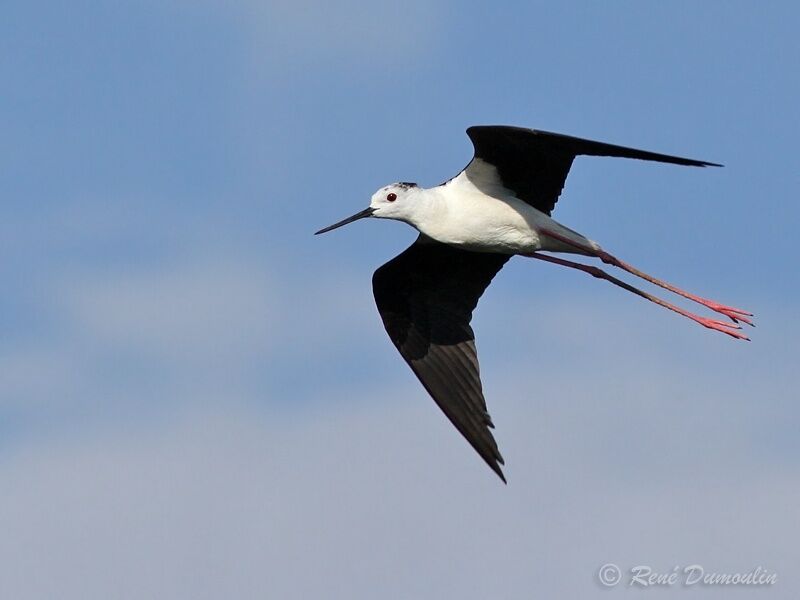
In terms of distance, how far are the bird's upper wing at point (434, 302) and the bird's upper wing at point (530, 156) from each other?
4.27 feet

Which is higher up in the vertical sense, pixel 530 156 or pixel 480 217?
pixel 530 156

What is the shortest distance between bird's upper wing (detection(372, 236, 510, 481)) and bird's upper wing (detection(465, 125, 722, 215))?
1.30 metres

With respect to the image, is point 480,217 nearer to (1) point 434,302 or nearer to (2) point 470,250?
(2) point 470,250

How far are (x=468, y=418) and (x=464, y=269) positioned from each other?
1.95m

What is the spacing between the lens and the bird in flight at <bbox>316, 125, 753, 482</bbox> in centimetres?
1555

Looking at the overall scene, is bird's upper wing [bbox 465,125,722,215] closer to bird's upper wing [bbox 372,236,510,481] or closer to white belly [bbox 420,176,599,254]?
white belly [bbox 420,176,599,254]

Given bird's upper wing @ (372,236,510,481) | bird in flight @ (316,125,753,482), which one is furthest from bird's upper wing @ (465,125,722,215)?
bird's upper wing @ (372,236,510,481)

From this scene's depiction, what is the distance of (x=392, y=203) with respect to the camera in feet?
51.9

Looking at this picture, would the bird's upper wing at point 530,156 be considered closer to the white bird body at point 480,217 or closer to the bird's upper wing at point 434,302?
the white bird body at point 480,217

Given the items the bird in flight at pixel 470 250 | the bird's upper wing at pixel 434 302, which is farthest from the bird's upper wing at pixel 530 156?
the bird's upper wing at pixel 434 302

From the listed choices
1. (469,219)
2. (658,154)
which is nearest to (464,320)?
(469,219)

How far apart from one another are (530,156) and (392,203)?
A: 59.6 inches

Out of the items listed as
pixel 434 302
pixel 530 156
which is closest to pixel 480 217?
pixel 530 156

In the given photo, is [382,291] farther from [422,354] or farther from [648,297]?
[648,297]
